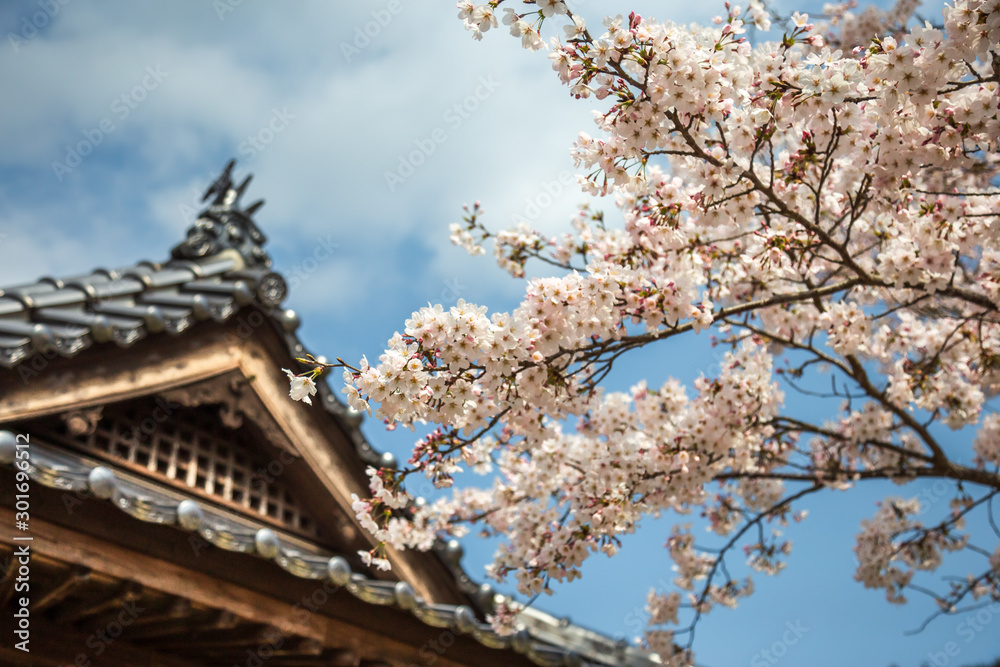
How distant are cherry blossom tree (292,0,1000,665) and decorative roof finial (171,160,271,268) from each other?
8.17ft

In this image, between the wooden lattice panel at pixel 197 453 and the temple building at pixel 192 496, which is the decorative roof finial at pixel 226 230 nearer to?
the temple building at pixel 192 496

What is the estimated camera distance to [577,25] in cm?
315

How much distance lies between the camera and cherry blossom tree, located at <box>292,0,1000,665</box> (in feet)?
10.8

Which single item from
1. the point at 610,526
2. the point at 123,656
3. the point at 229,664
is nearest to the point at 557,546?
the point at 610,526

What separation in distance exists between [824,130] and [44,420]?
502cm

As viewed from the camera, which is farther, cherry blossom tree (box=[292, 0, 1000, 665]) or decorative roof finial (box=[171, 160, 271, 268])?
decorative roof finial (box=[171, 160, 271, 268])

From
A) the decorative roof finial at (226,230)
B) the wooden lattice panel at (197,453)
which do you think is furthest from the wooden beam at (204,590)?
the decorative roof finial at (226,230)

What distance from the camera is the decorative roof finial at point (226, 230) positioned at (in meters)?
6.51

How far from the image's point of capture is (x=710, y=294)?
5410 millimetres

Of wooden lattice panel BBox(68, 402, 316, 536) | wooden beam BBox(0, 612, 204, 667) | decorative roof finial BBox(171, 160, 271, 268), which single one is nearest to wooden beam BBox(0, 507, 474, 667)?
wooden beam BBox(0, 612, 204, 667)

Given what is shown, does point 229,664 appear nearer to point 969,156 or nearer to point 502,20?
point 502,20

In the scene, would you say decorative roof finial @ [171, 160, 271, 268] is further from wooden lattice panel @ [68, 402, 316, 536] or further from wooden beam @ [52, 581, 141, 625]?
wooden beam @ [52, 581, 141, 625]

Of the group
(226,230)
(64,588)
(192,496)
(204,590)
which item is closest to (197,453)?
(192,496)

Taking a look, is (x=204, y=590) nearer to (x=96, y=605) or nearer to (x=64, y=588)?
(x=96, y=605)
